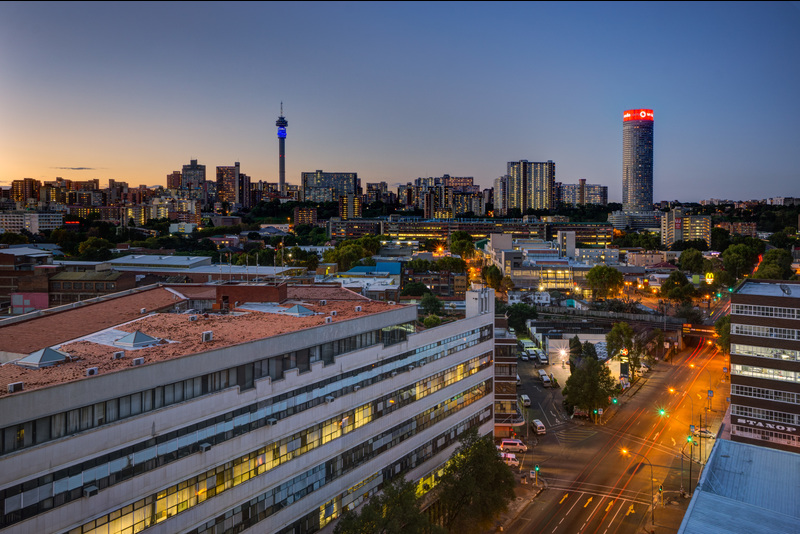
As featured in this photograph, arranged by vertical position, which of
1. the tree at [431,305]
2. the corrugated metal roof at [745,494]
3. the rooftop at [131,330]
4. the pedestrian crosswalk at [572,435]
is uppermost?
the rooftop at [131,330]

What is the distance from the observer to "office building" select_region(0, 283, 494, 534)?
16.6 meters

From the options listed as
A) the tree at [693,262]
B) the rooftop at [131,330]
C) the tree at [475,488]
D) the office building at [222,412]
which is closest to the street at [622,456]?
Result: the tree at [475,488]

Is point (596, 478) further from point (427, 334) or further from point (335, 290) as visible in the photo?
point (335, 290)

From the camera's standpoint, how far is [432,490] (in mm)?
31844

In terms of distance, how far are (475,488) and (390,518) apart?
23.0 feet

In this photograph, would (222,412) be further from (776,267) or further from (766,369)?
(776,267)

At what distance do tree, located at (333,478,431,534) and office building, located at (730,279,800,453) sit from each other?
97.0ft

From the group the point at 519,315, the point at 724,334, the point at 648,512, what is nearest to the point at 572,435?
the point at 648,512

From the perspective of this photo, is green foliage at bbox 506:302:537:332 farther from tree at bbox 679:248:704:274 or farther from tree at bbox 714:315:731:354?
Answer: tree at bbox 679:248:704:274

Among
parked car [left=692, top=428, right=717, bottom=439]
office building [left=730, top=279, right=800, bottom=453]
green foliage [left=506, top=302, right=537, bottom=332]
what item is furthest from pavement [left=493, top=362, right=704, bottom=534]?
green foliage [left=506, top=302, right=537, bottom=332]

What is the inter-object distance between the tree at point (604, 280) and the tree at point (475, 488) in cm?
8187

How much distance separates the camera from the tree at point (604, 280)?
10519 centimetres

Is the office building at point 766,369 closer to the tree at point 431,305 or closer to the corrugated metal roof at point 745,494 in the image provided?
the corrugated metal roof at point 745,494

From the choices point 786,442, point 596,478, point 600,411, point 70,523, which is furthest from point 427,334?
point 786,442
